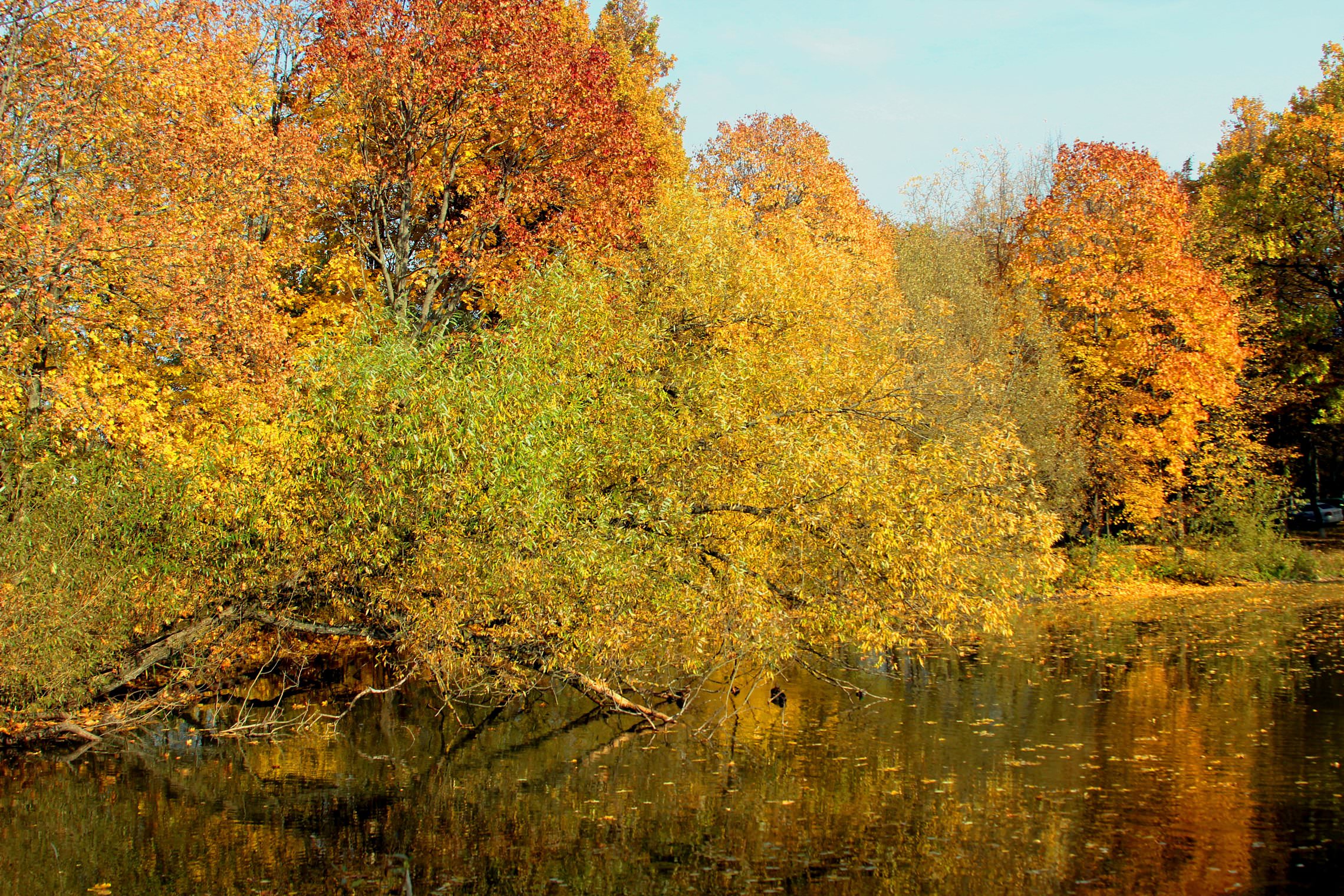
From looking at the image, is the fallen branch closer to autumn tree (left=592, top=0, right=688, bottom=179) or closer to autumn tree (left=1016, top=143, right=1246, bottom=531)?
autumn tree (left=592, top=0, right=688, bottom=179)

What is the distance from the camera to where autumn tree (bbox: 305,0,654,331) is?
28656 millimetres

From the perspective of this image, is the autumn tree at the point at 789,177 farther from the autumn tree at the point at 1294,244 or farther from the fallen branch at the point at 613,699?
the fallen branch at the point at 613,699

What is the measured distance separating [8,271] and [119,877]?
11.1 meters

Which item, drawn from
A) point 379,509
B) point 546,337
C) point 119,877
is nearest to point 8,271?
point 379,509

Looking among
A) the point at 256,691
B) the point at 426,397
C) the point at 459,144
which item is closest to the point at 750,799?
the point at 426,397

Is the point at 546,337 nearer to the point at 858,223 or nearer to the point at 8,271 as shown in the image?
the point at 8,271

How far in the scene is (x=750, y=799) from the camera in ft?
50.9

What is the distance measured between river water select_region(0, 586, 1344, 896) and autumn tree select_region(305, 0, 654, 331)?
12.9m

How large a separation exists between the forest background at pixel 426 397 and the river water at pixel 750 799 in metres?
1.53

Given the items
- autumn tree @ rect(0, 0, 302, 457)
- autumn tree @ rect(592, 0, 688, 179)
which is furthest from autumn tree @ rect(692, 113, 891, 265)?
autumn tree @ rect(0, 0, 302, 457)

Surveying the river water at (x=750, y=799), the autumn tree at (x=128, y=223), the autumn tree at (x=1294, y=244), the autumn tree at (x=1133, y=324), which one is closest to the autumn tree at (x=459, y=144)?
the autumn tree at (x=128, y=223)

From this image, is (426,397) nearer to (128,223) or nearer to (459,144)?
(128,223)

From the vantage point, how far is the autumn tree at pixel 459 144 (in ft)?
94.0

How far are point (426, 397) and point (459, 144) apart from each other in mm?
14605
